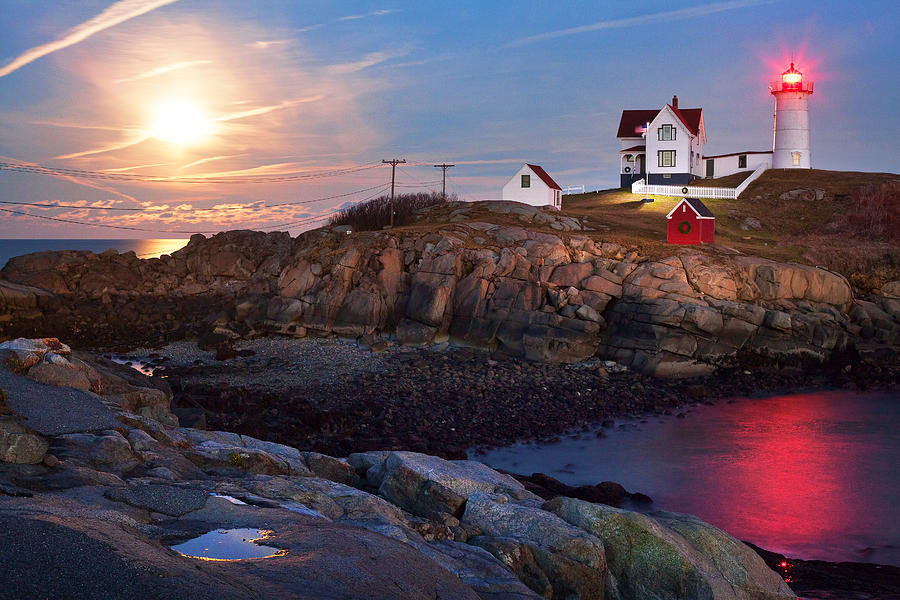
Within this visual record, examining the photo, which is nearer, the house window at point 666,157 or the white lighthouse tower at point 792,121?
the house window at point 666,157

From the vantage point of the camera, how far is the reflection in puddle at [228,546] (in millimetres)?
6129

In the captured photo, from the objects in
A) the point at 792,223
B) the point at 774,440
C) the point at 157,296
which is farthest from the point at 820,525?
the point at 792,223

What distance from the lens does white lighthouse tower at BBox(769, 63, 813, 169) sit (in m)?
69.2

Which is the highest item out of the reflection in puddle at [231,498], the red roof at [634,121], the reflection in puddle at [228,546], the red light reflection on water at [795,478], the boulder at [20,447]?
the red roof at [634,121]

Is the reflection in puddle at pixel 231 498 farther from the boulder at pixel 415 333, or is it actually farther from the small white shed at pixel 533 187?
the small white shed at pixel 533 187

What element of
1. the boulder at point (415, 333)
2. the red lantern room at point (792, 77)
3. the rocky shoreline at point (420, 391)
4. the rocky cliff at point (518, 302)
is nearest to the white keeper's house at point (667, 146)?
the red lantern room at point (792, 77)

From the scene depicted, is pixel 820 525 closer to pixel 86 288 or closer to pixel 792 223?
pixel 86 288

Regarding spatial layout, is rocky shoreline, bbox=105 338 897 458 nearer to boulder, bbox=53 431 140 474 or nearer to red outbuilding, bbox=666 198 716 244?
boulder, bbox=53 431 140 474

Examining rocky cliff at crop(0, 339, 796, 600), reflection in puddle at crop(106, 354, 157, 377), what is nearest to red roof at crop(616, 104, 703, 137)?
reflection in puddle at crop(106, 354, 157, 377)

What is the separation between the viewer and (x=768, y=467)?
64.5 feet

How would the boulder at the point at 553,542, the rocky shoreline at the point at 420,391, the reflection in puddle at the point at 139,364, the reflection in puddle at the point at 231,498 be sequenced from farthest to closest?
the reflection in puddle at the point at 139,364 → the rocky shoreline at the point at 420,391 → the boulder at the point at 553,542 → the reflection in puddle at the point at 231,498

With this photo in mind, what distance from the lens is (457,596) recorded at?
6316mm

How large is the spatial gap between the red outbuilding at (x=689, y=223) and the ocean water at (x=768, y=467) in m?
15.8

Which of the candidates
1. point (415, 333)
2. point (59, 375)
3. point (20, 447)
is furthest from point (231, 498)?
point (415, 333)
